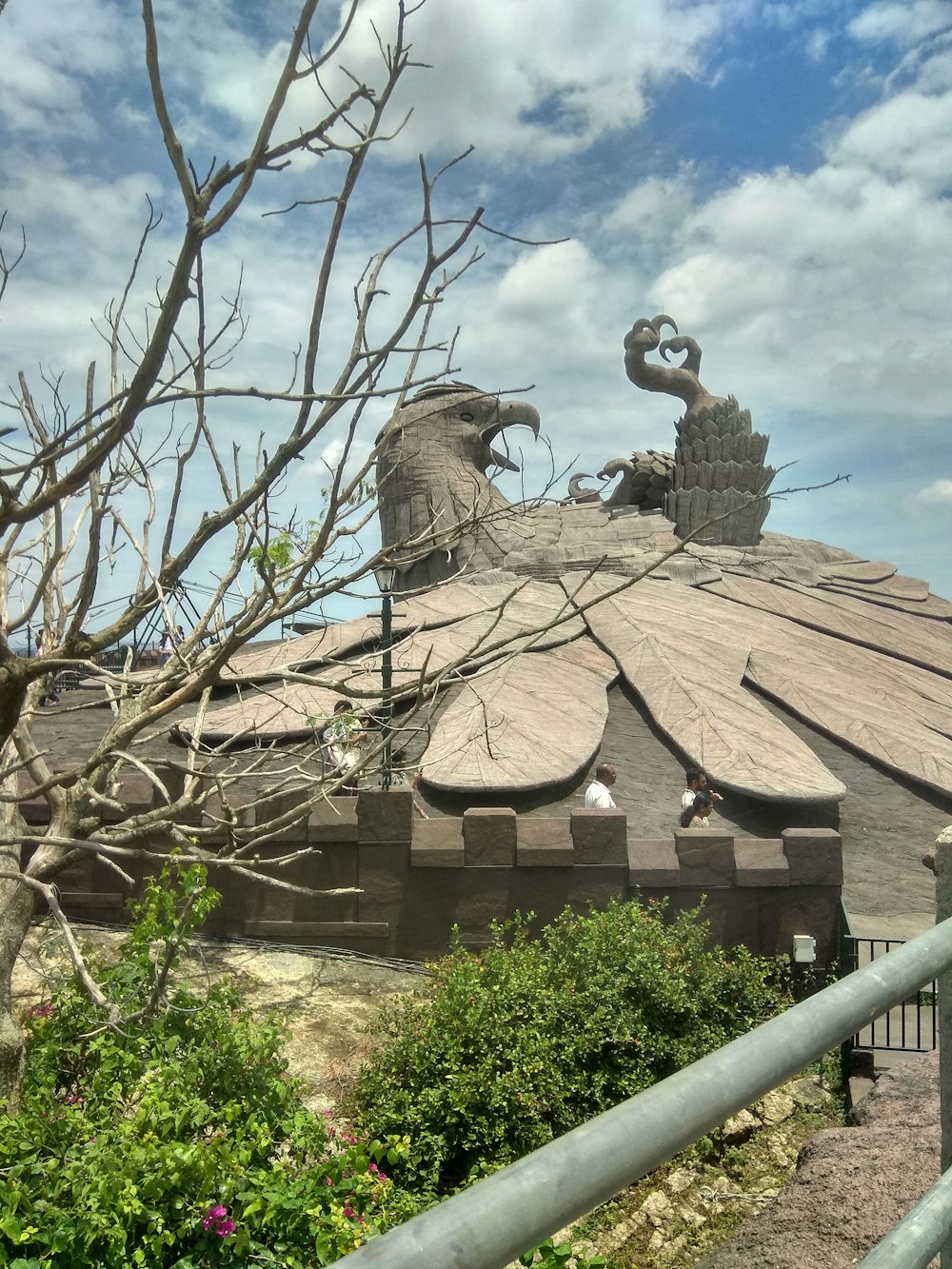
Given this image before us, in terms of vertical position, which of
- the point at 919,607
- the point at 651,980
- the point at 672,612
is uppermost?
the point at 919,607

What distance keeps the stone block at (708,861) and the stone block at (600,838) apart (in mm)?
424

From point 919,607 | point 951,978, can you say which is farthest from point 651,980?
point 919,607

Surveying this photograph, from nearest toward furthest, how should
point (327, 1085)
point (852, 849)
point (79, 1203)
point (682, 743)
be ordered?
point (79, 1203) < point (327, 1085) < point (852, 849) < point (682, 743)

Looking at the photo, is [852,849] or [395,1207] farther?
[852,849]

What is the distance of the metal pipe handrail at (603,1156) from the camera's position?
2.31ft

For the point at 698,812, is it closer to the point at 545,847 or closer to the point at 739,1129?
the point at 545,847

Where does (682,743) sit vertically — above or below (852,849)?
above

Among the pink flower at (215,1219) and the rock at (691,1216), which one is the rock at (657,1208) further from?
the pink flower at (215,1219)

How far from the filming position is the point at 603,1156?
81cm

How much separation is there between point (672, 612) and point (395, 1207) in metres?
10.4

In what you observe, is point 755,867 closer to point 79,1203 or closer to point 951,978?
point 79,1203

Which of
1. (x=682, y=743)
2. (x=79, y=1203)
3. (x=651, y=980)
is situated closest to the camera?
(x=79, y=1203)

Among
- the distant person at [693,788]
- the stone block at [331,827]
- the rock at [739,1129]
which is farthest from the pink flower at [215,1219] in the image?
the distant person at [693,788]

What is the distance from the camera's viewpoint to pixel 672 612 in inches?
533
